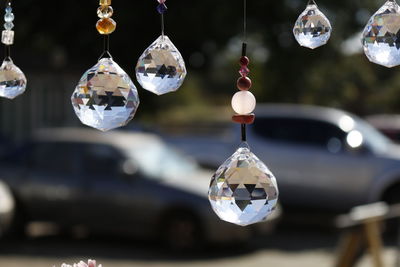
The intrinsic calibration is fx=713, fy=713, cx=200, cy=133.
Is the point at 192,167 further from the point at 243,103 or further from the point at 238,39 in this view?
the point at 243,103

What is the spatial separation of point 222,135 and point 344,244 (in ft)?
22.3

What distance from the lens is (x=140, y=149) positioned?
9633mm

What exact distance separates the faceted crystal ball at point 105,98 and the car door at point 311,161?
987 centimetres

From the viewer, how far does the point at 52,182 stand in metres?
9.48

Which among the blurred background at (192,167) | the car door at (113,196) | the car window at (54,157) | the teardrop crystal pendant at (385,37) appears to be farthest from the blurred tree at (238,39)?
the teardrop crystal pendant at (385,37)

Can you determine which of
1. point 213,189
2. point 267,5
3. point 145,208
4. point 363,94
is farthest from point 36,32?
point 213,189

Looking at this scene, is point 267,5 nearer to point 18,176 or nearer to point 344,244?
point 18,176

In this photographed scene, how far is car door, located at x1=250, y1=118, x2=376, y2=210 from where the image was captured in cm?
1079

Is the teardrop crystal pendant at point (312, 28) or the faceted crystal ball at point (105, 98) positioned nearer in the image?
the faceted crystal ball at point (105, 98)

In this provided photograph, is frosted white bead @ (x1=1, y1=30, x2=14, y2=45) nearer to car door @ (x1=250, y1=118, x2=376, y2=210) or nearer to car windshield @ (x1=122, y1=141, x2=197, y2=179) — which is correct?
car windshield @ (x1=122, y1=141, x2=197, y2=179)

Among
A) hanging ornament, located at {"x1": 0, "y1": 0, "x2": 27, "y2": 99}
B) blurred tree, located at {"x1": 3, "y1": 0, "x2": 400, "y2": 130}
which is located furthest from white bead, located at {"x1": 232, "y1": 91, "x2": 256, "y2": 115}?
blurred tree, located at {"x1": 3, "y1": 0, "x2": 400, "y2": 130}

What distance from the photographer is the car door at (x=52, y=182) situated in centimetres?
938

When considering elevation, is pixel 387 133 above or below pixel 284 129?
above

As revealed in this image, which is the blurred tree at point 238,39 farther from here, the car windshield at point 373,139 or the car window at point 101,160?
the car window at point 101,160
